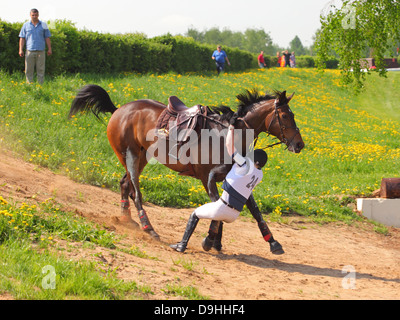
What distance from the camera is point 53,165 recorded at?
1019 centimetres

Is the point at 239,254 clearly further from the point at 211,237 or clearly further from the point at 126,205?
the point at 126,205

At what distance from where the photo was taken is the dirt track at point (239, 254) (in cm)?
566

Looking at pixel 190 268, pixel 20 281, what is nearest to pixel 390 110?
pixel 190 268

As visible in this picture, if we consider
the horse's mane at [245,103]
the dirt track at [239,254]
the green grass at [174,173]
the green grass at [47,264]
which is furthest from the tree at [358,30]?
the green grass at [47,264]

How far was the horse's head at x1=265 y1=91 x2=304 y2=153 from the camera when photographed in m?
6.75

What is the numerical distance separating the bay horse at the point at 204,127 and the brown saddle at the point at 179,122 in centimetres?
10

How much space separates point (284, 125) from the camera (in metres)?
6.77

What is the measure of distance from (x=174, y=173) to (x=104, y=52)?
9.74 metres

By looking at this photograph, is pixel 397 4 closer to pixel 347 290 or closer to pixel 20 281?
pixel 347 290

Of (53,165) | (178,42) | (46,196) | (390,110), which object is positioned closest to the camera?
(46,196)

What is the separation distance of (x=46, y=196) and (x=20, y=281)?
11.2 feet

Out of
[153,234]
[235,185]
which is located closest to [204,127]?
[235,185]

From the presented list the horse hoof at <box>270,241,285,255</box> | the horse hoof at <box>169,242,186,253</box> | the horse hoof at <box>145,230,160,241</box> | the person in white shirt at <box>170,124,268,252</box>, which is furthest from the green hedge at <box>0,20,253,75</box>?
the horse hoof at <box>270,241,285,255</box>

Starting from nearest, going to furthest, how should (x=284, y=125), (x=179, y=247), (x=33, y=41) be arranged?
(x=284, y=125)
(x=179, y=247)
(x=33, y=41)
